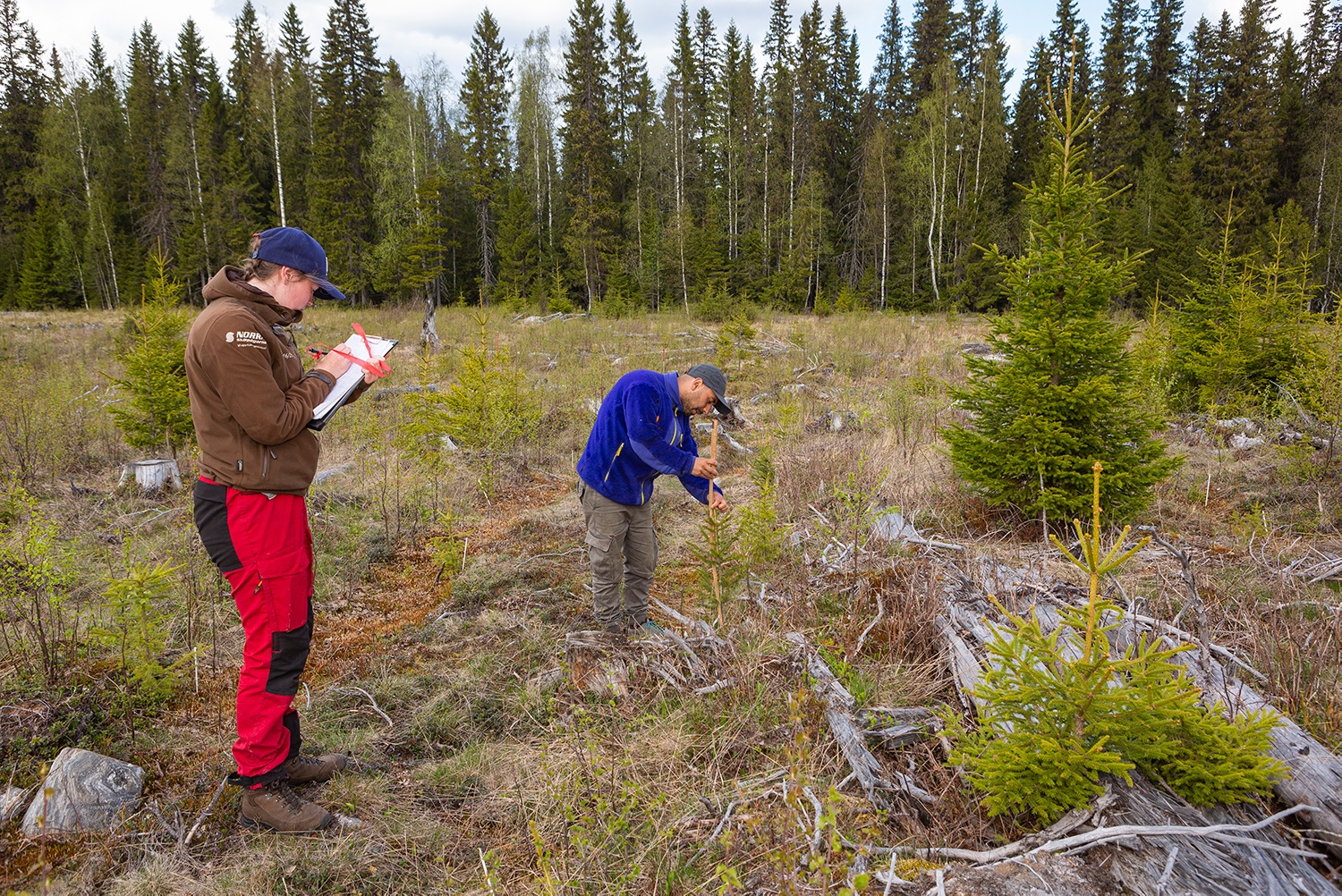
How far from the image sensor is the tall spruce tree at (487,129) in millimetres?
29688

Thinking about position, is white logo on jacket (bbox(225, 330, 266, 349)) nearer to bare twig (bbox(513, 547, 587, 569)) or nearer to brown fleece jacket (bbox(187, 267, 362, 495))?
brown fleece jacket (bbox(187, 267, 362, 495))

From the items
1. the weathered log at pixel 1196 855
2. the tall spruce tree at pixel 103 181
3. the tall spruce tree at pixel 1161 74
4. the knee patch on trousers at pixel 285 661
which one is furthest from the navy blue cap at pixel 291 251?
the tall spruce tree at pixel 1161 74

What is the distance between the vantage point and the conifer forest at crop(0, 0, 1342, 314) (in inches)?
1058

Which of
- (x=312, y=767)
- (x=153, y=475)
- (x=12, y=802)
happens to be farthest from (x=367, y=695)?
(x=153, y=475)

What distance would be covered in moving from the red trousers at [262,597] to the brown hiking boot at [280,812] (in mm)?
62

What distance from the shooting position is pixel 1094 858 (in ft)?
6.44

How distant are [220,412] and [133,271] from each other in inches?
1423

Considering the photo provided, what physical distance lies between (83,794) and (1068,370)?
614 cm

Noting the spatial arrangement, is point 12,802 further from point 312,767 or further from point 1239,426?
point 1239,426

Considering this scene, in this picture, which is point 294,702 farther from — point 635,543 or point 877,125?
point 877,125

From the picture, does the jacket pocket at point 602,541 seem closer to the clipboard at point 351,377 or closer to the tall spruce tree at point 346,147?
the clipboard at point 351,377

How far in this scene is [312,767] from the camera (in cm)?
292

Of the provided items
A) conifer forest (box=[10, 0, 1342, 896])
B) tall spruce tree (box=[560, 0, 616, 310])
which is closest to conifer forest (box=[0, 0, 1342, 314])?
tall spruce tree (box=[560, 0, 616, 310])

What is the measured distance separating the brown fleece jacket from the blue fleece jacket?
1.67 meters
